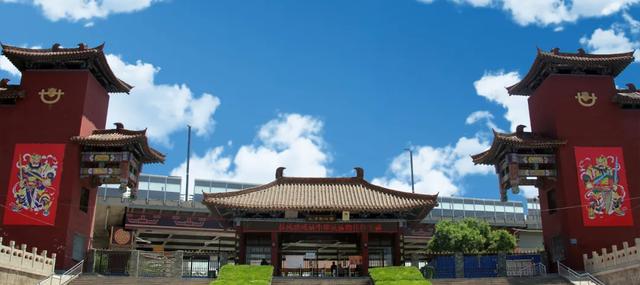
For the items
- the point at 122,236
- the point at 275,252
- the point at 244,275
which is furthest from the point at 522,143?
the point at 122,236

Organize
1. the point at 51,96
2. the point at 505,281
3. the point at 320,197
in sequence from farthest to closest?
the point at 320,197 < the point at 51,96 < the point at 505,281

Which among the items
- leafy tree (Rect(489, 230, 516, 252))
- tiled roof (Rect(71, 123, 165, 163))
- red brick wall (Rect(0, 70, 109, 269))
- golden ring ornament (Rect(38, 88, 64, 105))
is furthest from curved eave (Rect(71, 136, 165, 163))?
leafy tree (Rect(489, 230, 516, 252))

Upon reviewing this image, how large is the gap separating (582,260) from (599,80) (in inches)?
390

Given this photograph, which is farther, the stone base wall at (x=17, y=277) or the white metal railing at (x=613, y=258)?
the white metal railing at (x=613, y=258)

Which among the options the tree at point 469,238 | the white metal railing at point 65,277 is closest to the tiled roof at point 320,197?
the white metal railing at point 65,277

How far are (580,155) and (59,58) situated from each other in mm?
27222

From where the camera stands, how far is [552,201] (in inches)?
1287

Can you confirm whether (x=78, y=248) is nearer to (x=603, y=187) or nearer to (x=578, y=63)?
(x=603, y=187)

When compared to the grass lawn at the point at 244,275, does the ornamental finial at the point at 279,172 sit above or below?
above

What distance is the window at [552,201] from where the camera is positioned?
32194 millimetres

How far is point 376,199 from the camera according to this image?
33.2 m

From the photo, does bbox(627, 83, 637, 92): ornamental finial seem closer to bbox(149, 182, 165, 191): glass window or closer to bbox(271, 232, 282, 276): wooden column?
bbox(271, 232, 282, 276): wooden column

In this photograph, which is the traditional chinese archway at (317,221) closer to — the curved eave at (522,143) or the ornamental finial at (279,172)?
the ornamental finial at (279,172)

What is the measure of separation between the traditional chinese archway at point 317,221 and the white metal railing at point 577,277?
22.5 ft
